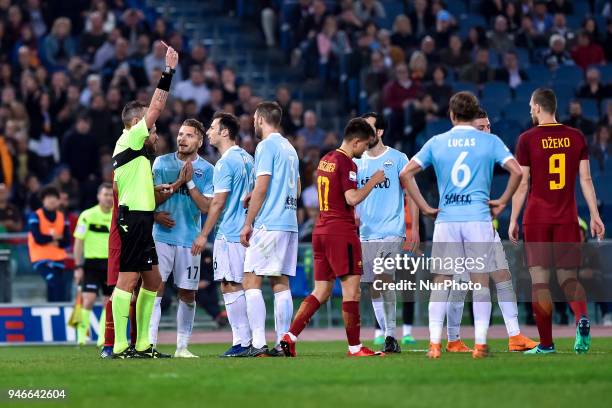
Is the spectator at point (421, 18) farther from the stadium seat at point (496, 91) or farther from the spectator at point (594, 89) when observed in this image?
the spectator at point (594, 89)

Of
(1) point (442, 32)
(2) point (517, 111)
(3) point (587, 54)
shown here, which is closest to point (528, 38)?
(3) point (587, 54)

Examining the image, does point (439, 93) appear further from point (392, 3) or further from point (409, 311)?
point (409, 311)

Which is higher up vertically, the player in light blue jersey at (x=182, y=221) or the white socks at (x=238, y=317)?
the player in light blue jersey at (x=182, y=221)

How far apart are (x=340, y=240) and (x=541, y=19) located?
58.0ft

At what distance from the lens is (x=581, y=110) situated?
24.5 meters

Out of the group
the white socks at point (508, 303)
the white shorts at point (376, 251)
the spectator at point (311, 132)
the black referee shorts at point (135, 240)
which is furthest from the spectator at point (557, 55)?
the black referee shorts at point (135, 240)

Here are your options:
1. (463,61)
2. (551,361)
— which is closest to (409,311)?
(551,361)

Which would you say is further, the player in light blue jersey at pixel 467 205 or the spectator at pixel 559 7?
the spectator at pixel 559 7

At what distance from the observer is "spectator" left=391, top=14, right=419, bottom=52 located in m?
26.9

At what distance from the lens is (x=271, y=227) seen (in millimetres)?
12664

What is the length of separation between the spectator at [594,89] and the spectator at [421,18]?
384cm

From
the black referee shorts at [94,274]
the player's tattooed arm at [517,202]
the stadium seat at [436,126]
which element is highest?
the stadium seat at [436,126]

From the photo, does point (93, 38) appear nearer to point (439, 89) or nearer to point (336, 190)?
point (439, 89)

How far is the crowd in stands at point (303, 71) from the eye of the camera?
2309cm
